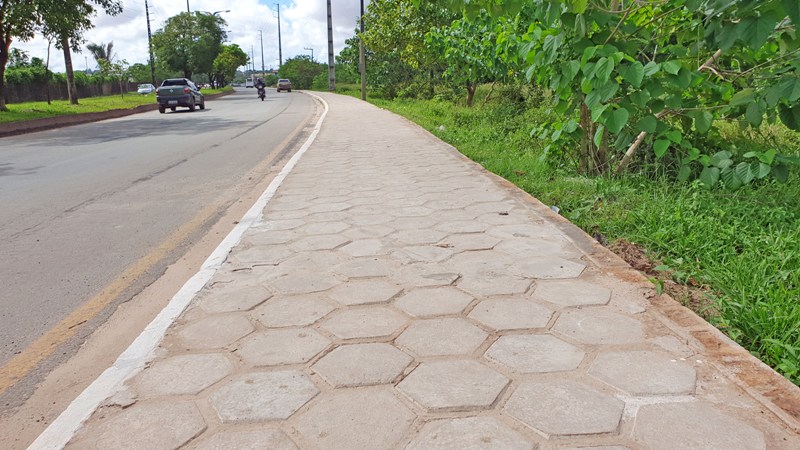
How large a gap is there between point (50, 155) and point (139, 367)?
954 cm

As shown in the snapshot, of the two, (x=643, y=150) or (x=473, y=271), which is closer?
(x=473, y=271)

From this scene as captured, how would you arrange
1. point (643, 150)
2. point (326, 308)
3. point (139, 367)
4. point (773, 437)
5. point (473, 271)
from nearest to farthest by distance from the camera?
point (773, 437) → point (139, 367) → point (326, 308) → point (473, 271) → point (643, 150)

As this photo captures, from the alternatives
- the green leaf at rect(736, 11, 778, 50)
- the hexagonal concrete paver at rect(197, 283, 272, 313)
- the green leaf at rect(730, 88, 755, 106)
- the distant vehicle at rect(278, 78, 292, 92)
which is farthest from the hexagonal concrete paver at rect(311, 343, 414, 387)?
the distant vehicle at rect(278, 78, 292, 92)

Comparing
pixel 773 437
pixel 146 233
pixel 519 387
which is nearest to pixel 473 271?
pixel 519 387

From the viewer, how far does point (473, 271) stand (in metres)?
3.47

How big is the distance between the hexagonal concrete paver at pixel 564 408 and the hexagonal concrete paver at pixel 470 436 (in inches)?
3.6

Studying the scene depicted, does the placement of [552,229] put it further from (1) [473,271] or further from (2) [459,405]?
(2) [459,405]

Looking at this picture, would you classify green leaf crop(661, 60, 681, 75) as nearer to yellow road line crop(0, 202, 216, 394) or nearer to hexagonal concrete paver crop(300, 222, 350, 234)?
hexagonal concrete paver crop(300, 222, 350, 234)

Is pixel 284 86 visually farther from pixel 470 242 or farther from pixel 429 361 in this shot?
pixel 429 361

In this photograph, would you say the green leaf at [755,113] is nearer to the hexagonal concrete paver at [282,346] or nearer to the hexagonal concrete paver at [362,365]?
the hexagonal concrete paver at [362,365]

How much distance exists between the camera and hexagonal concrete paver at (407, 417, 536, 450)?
6.10 feet

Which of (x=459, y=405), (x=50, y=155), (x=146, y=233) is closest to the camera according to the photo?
(x=459, y=405)

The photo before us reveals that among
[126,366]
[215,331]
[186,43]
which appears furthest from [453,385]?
[186,43]

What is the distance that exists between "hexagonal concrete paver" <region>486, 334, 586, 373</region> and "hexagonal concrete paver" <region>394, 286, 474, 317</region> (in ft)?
1.36
